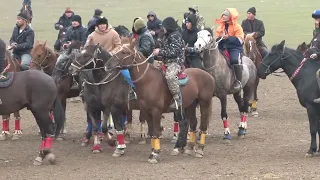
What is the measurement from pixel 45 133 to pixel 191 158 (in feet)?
8.52

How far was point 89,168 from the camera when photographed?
1196 centimetres

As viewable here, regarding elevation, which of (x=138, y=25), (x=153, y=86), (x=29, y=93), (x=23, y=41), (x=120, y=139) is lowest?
(x=120, y=139)

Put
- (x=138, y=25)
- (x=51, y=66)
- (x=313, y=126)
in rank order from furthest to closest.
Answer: (x=51, y=66) < (x=138, y=25) < (x=313, y=126)

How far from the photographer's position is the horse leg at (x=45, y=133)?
12.2 meters

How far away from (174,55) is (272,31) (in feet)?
79.2

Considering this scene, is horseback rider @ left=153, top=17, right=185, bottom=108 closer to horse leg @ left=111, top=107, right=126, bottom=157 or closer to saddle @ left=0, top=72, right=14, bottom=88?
horse leg @ left=111, top=107, right=126, bottom=157

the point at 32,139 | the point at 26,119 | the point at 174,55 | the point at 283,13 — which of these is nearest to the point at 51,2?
the point at 283,13

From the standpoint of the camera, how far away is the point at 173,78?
12.3 m

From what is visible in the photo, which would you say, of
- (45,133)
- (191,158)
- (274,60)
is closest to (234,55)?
(274,60)

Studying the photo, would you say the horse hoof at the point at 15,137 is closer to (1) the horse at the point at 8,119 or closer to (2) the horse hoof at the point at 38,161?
(1) the horse at the point at 8,119

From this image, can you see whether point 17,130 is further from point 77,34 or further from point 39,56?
point 77,34

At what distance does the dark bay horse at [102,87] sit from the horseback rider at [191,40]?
1.80 m

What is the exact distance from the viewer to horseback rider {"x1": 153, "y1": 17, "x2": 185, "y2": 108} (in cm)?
1230

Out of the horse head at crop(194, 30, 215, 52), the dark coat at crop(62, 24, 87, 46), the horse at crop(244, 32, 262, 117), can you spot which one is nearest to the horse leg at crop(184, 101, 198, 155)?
the horse head at crop(194, 30, 215, 52)
